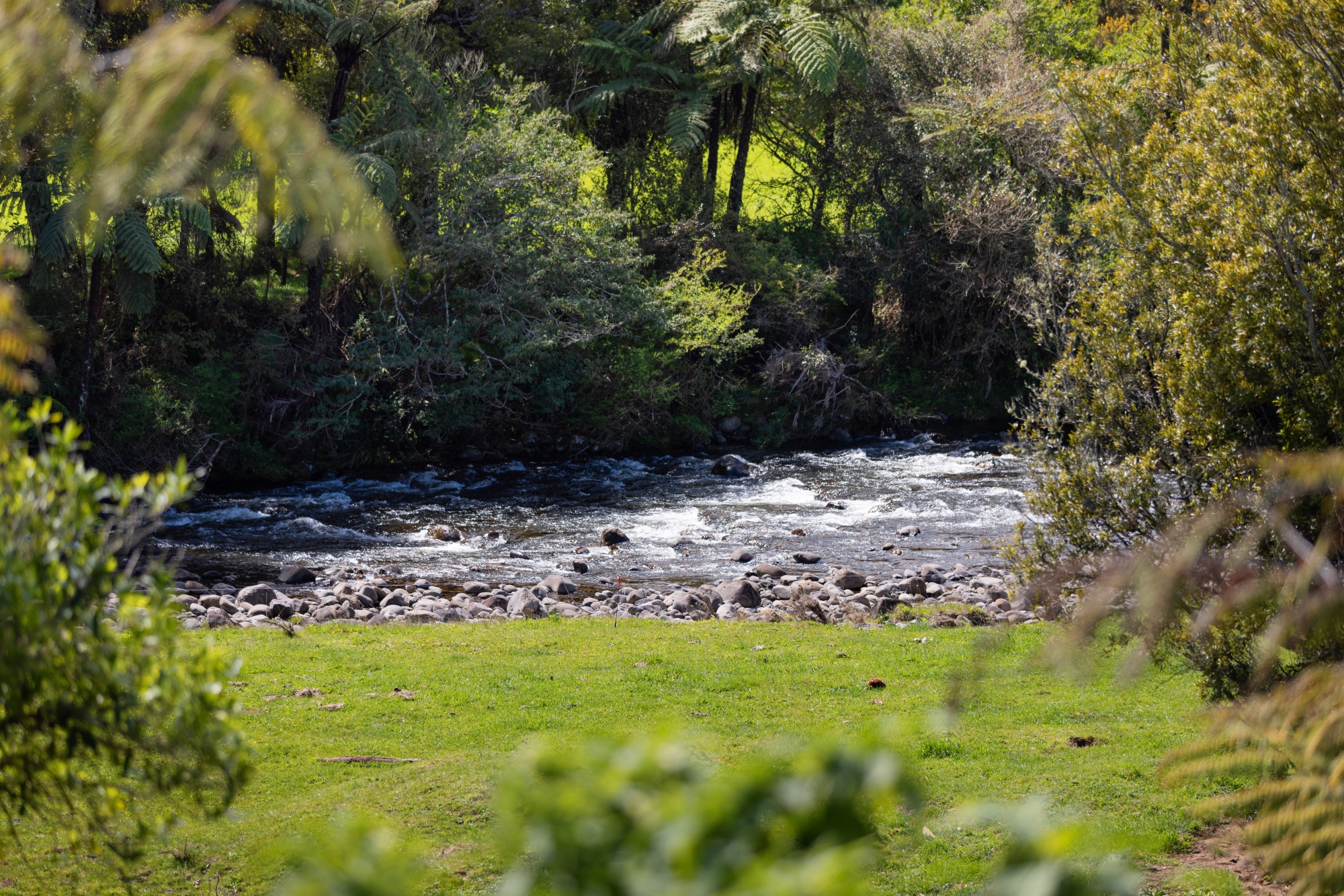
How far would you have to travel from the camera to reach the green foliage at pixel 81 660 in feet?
9.17

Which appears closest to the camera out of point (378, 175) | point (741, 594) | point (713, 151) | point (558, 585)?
point (741, 594)

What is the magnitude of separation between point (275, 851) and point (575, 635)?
6.37 m

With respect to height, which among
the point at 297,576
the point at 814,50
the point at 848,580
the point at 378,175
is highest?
the point at 814,50

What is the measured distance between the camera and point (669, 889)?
4.74ft

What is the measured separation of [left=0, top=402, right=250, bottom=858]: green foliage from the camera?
2.79 meters

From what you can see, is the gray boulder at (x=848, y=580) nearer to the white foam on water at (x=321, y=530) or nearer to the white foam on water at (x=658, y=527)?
the white foam on water at (x=658, y=527)

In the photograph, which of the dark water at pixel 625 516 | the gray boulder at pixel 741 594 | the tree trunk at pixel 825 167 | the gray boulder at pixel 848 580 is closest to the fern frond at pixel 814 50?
the tree trunk at pixel 825 167

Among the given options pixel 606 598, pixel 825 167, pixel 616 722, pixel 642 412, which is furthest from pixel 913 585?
pixel 825 167

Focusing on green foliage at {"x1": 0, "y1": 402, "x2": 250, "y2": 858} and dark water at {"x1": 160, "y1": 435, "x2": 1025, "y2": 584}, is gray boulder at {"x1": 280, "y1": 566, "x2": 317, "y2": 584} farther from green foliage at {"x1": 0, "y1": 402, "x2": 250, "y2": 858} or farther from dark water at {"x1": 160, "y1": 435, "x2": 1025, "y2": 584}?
green foliage at {"x1": 0, "y1": 402, "x2": 250, "y2": 858}

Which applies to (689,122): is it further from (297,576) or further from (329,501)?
(297,576)

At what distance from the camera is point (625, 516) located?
1925 cm

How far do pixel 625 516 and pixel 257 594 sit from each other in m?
7.25

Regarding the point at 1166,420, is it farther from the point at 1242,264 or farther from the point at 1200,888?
the point at 1200,888

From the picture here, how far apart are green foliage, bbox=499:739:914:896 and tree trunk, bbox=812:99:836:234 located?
30677 millimetres
